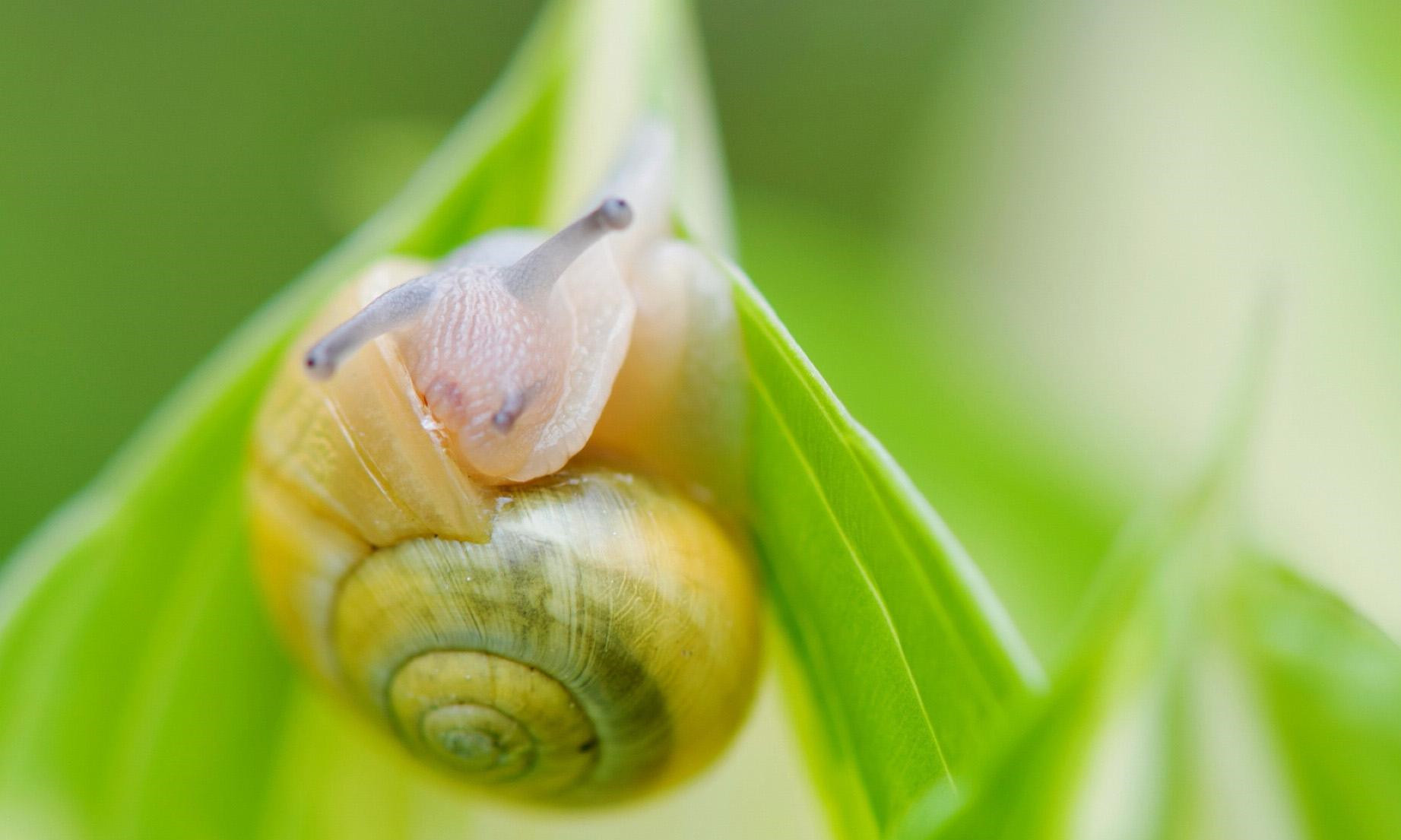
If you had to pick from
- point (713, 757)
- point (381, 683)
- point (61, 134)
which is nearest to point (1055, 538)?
point (713, 757)

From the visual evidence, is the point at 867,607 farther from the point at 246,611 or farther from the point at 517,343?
the point at 246,611

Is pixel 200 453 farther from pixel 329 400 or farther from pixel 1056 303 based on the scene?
pixel 1056 303

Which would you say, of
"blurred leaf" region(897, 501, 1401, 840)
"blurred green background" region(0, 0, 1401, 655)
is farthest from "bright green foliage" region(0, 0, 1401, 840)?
"blurred green background" region(0, 0, 1401, 655)

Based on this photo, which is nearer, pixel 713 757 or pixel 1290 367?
pixel 713 757

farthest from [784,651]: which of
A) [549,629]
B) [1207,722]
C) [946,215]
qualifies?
[946,215]

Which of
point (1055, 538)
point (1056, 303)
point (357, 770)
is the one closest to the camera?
point (357, 770)

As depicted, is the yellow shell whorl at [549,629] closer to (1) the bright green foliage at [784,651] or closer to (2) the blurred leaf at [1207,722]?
(1) the bright green foliage at [784,651]
